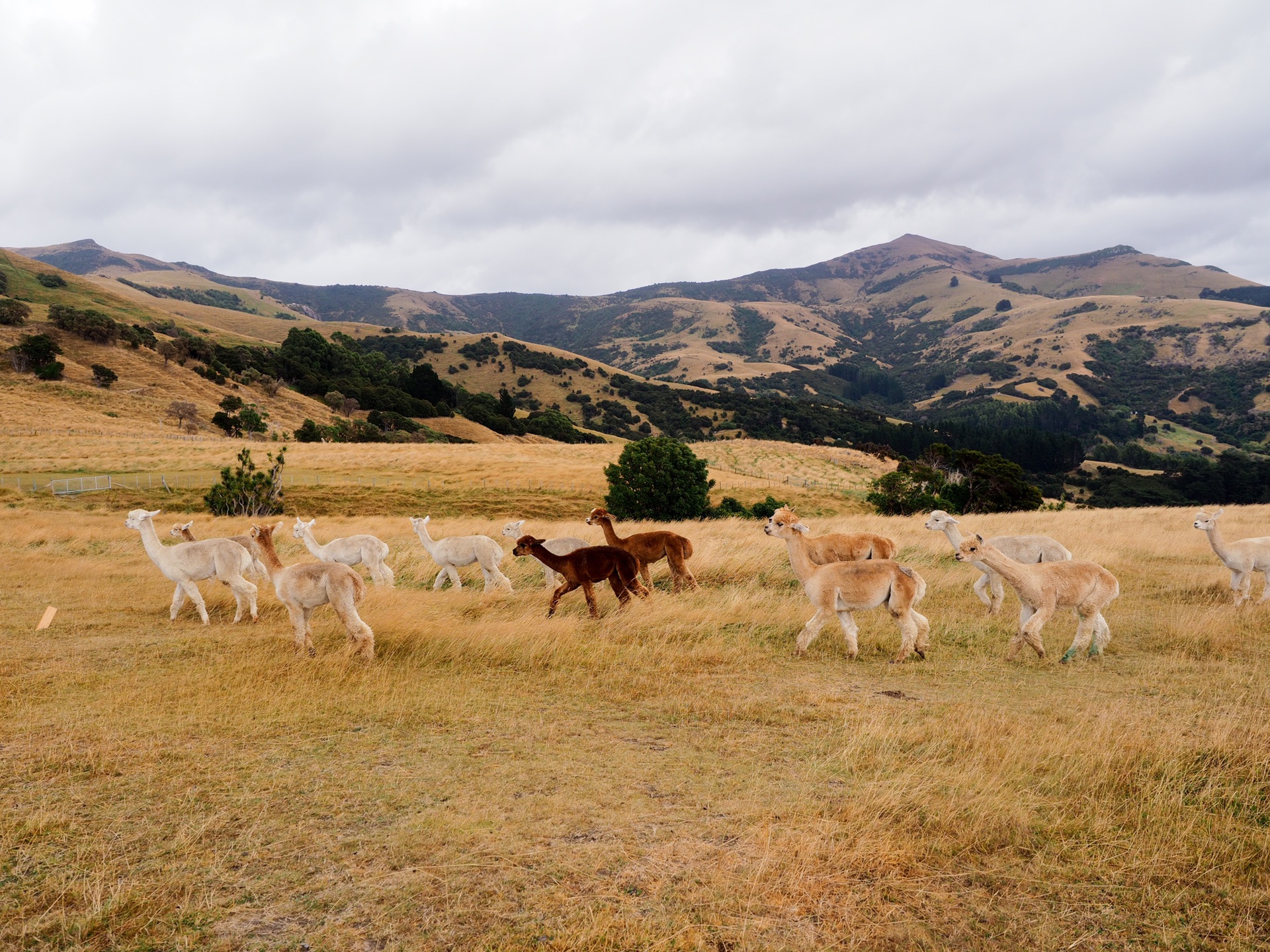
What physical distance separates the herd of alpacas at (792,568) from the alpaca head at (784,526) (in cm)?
3

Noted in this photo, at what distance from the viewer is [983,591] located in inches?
502

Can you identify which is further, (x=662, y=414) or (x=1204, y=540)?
(x=662, y=414)

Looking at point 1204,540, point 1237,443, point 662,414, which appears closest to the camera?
point 1204,540

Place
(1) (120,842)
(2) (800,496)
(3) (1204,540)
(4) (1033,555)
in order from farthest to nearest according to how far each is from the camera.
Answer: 1. (2) (800,496)
2. (3) (1204,540)
3. (4) (1033,555)
4. (1) (120,842)

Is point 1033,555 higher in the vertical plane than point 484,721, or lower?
higher

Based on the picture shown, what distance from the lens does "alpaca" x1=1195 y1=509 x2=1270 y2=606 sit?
11656 millimetres

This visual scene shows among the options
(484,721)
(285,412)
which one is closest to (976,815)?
(484,721)

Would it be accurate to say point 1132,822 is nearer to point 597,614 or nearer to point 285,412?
point 597,614

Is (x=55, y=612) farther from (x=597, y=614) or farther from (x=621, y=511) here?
(x=621, y=511)

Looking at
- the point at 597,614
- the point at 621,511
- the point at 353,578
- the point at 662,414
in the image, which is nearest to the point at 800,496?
the point at 621,511

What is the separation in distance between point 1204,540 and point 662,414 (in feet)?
411

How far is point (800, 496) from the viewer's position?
46.6 meters

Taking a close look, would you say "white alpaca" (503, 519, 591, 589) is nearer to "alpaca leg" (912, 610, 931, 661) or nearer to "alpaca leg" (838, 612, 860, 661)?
"alpaca leg" (838, 612, 860, 661)

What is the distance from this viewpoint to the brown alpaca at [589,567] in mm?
11328
